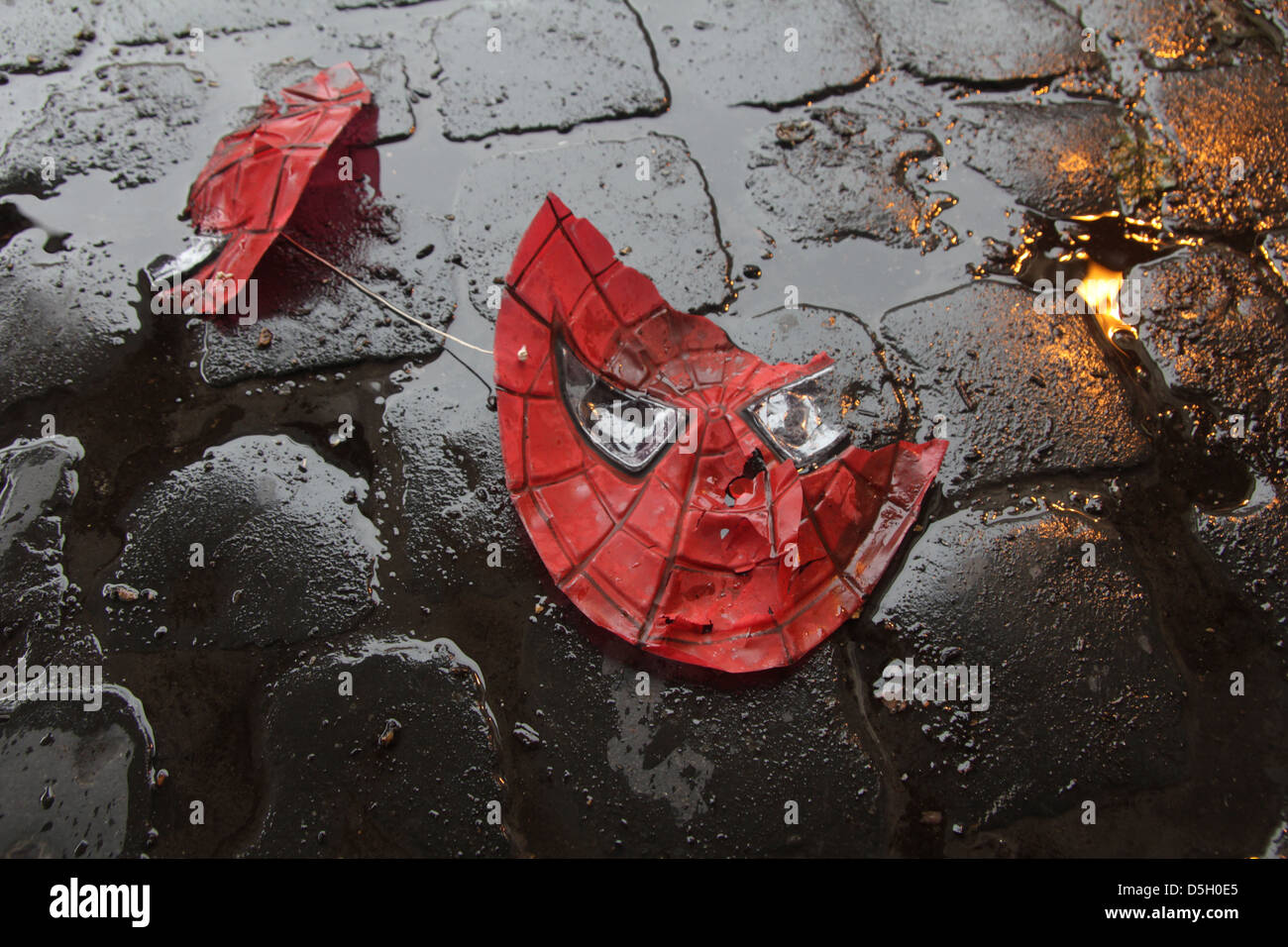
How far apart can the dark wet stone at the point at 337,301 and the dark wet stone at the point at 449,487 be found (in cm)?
24

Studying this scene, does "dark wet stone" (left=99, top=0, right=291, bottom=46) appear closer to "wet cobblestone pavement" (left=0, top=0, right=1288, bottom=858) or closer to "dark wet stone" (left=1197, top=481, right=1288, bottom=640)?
"wet cobblestone pavement" (left=0, top=0, right=1288, bottom=858)

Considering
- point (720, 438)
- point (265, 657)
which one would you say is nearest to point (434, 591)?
point (265, 657)

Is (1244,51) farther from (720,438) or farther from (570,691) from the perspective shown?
(570,691)

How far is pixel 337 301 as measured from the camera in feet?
9.91

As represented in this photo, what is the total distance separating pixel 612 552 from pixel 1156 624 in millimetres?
1697

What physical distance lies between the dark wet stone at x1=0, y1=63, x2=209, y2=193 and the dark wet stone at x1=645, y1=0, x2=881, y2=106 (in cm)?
217

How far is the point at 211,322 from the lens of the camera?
2.99 metres

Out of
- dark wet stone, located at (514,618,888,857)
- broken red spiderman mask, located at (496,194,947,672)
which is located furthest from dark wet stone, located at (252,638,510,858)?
broken red spiderman mask, located at (496,194,947,672)

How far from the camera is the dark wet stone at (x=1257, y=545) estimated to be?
8.07 feet

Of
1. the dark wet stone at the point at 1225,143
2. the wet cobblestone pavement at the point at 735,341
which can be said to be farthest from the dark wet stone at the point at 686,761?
the dark wet stone at the point at 1225,143

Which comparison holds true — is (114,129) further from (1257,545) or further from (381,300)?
(1257,545)

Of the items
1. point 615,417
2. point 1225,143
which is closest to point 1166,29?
point 1225,143

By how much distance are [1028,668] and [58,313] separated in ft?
12.1

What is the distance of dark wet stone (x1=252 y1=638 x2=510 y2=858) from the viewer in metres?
2.20
